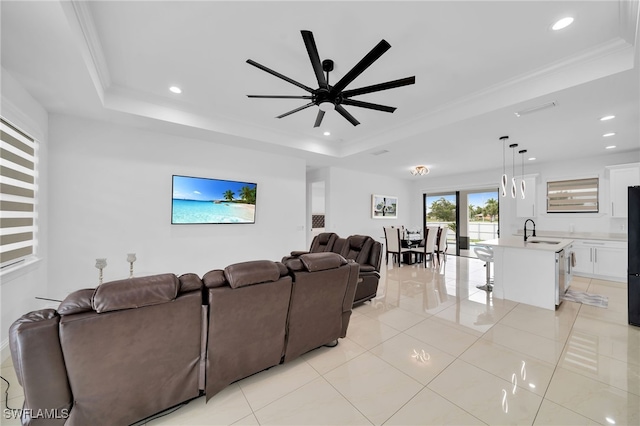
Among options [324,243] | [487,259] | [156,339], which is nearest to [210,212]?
[324,243]

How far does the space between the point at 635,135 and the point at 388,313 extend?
526 centimetres

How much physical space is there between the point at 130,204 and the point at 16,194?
1.22m

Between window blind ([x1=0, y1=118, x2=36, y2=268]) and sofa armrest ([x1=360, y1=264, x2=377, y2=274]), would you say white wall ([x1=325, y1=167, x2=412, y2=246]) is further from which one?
window blind ([x1=0, y1=118, x2=36, y2=268])

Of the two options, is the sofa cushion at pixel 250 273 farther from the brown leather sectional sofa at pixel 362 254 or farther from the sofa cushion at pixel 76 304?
the brown leather sectional sofa at pixel 362 254

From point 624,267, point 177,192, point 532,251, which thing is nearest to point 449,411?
point 532,251

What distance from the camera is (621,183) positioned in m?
4.84

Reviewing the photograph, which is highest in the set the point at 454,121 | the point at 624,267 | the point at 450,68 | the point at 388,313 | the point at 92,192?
the point at 450,68

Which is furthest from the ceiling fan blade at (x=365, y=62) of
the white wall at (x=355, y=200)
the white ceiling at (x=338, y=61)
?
the white wall at (x=355, y=200)

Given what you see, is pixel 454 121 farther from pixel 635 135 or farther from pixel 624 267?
pixel 624 267

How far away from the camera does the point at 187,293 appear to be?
1536mm

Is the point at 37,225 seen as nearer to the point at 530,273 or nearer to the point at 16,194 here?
the point at 16,194

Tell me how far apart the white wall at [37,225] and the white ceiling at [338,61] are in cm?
17

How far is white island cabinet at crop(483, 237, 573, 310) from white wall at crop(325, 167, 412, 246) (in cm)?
346

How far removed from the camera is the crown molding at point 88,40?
6.03ft
